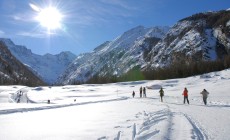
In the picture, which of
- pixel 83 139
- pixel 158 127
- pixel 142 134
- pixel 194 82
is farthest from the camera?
pixel 194 82

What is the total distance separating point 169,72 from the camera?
526ft

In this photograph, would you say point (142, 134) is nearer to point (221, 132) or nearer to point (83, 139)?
point (83, 139)

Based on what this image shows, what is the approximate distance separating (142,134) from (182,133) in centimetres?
160

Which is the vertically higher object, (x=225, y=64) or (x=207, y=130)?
(x=225, y=64)

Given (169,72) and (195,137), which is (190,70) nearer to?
(169,72)

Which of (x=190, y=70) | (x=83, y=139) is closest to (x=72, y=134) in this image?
(x=83, y=139)

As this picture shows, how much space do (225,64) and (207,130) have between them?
147372mm

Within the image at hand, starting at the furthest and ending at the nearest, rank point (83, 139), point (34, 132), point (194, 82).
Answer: point (194, 82) → point (34, 132) → point (83, 139)

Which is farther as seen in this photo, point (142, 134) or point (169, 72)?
point (169, 72)

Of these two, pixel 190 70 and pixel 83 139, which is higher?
pixel 190 70

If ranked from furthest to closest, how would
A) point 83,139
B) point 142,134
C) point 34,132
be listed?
point 34,132
point 142,134
point 83,139

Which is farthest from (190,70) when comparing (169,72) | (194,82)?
(194,82)

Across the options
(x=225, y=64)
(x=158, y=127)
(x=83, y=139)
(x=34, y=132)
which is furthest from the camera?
(x=225, y=64)

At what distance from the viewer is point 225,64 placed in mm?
151375
